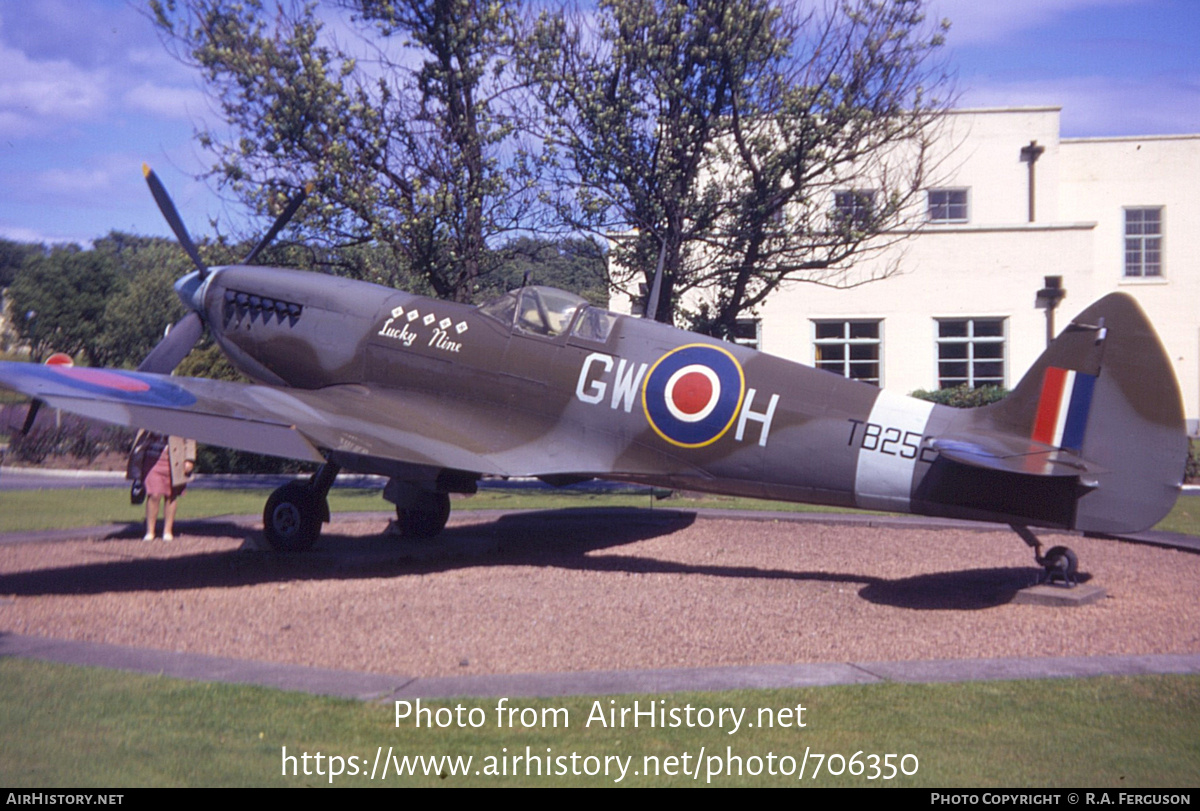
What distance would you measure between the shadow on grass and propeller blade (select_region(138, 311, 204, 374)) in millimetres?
2297

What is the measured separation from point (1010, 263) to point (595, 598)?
75.4 ft

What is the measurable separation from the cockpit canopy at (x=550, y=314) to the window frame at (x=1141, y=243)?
26.4 metres

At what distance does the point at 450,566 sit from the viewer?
11188 mm

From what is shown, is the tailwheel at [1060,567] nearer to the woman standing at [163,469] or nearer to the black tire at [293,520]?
the black tire at [293,520]

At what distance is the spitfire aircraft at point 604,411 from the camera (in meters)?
8.58

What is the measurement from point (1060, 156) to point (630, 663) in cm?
2935

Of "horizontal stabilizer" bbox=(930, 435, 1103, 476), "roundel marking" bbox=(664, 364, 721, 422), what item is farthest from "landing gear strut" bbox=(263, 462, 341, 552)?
"horizontal stabilizer" bbox=(930, 435, 1103, 476)

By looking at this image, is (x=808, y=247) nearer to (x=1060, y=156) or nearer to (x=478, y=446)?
(x=478, y=446)

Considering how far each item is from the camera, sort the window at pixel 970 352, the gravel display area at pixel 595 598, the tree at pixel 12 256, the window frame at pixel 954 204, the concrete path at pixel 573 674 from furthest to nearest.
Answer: the tree at pixel 12 256
the window frame at pixel 954 204
the window at pixel 970 352
the gravel display area at pixel 595 598
the concrete path at pixel 573 674

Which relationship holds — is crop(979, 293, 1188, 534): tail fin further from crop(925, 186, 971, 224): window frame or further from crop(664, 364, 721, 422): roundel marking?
crop(925, 186, 971, 224): window frame

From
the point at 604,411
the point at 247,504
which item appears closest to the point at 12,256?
the point at 247,504

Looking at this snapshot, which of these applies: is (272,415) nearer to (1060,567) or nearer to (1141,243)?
(1060,567)

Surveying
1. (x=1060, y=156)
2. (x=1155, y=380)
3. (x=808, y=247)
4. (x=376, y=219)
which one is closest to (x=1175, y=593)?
(x=1155, y=380)

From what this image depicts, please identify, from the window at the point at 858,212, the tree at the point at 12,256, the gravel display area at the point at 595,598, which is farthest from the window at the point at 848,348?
the tree at the point at 12,256
